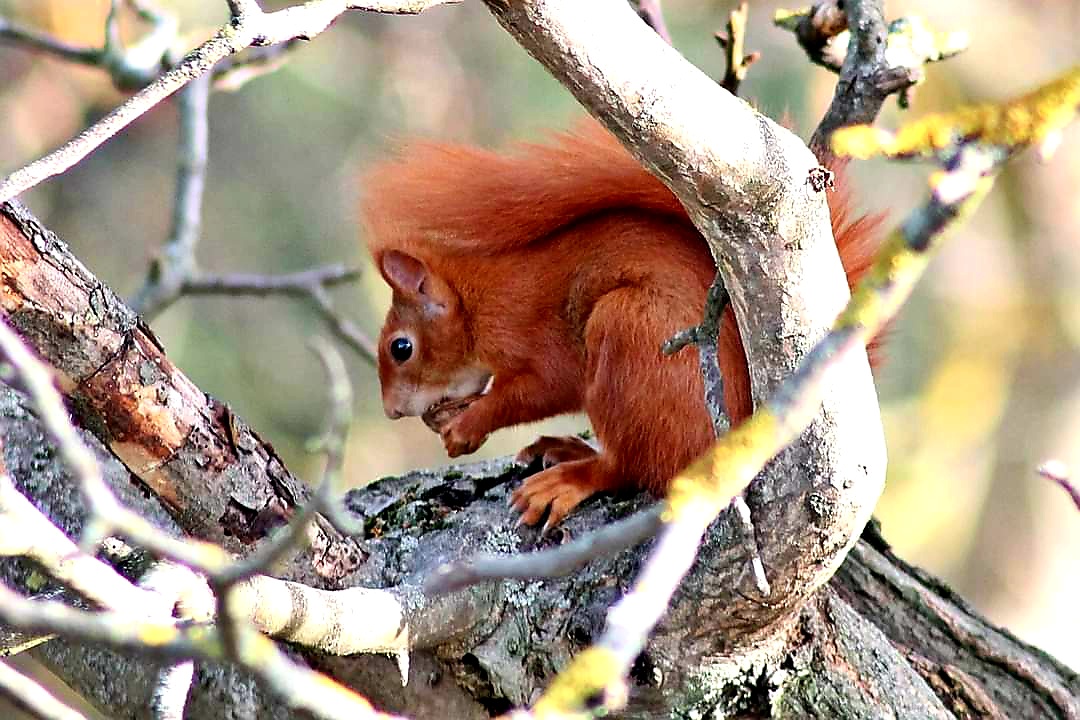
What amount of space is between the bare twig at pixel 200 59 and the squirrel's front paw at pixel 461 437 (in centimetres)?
120

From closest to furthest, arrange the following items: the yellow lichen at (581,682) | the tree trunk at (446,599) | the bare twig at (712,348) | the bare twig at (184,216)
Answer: the yellow lichen at (581,682), the bare twig at (712,348), the tree trunk at (446,599), the bare twig at (184,216)

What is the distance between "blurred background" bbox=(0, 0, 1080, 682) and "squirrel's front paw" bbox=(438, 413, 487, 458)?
1799 mm

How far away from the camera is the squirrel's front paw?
76.3 inches

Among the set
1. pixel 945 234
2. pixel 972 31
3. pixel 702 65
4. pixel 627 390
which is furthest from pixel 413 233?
pixel 972 31

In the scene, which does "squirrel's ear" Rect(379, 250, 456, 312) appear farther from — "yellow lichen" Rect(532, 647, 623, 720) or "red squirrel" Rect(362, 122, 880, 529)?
"yellow lichen" Rect(532, 647, 623, 720)

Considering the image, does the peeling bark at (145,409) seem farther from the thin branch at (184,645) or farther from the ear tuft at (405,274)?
the ear tuft at (405,274)

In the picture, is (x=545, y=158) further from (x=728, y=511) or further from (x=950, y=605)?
(x=950, y=605)

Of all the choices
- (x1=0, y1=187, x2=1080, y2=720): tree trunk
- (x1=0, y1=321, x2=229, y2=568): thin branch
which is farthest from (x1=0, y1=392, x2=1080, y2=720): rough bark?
(x1=0, y1=321, x2=229, y2=568): thin branch

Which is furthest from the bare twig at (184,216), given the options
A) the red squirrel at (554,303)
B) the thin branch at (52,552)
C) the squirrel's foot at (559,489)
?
the thin branch at (52,552)

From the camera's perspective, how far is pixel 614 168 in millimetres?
1650

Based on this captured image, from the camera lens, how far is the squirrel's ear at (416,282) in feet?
6.85

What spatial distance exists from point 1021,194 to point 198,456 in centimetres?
330

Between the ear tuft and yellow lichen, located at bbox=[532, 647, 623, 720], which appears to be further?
the ear tuft

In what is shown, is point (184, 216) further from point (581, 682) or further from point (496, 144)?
point (581, 682)
